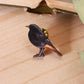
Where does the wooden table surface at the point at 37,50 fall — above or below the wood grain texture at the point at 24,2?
below

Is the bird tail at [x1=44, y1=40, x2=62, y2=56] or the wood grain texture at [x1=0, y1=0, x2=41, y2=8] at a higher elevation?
the wood grain texture at [x1=0, y1=0, x2=41, y2=8]

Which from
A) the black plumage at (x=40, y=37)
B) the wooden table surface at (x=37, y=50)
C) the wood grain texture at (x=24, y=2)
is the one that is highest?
the wood grain texture at (x=24, y=2)

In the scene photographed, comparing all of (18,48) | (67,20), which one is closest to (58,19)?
(67,20)

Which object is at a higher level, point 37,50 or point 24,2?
point 24,2

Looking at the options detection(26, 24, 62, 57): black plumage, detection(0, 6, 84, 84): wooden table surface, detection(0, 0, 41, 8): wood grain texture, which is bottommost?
detection(0, 6, 84, 84): wooden table surface

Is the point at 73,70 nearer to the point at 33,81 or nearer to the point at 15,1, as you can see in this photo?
the point at 33,81

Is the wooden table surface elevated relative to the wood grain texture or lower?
lower

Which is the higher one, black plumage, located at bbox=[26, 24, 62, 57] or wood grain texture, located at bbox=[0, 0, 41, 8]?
wood grain texture, located at bbox=[0, 0, 41, 8]

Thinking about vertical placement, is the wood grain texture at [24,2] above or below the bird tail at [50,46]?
above
